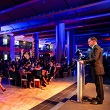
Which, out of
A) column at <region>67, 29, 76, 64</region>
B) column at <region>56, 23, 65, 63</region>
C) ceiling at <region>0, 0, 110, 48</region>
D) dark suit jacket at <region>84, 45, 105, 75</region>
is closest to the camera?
dark suit jacket at <region>84, 45, 105, 75</region>

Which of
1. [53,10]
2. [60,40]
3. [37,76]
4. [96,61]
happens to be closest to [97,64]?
[96,61]

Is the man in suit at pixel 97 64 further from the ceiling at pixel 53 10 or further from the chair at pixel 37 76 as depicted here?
the ceiling at pixel 53 10

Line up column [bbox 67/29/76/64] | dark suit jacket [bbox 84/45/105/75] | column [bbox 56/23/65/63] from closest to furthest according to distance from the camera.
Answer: dark suit jacket [bbox 84/45/105/75]
column [bbox 56/23/65/63]
column [bbox 67/29/76/64]

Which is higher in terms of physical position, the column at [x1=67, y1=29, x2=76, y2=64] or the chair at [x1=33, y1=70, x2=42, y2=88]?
the column at [x1=67, y1=29, x2=76, y2=64]

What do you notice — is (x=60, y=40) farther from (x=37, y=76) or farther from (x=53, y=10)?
(x=37, y=76)

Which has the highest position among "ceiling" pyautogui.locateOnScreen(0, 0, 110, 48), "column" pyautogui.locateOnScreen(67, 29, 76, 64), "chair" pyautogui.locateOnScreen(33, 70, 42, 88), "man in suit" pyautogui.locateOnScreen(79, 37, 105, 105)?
"ceiling" pyautogui.locateOnScreen(0, 0, 110, 48)

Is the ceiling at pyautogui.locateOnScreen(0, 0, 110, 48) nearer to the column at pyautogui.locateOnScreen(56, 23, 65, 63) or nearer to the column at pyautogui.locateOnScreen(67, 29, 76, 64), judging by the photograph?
the column at pyautogui.locateOnScreen(56, 23, 65, 63)

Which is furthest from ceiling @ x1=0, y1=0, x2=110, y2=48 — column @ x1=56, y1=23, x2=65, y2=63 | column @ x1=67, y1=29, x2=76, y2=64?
column @ x1=67, y1=29, x2=76, y2=64

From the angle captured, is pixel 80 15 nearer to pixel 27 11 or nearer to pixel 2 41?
pixel 27 11

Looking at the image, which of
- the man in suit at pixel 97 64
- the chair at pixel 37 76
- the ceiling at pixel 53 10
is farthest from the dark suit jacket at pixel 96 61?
the ceiling at pixel 53 10

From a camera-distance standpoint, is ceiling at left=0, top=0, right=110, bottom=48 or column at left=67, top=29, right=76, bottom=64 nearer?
ceiling at left=0, top=0, right=110, bottom=48

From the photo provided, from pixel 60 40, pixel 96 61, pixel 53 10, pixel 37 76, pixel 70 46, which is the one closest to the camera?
pixel 96 61

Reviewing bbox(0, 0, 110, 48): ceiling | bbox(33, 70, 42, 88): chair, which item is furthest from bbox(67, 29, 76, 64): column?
bbox(33, 70, 42, 88): chair

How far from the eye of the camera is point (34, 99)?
5.16m
